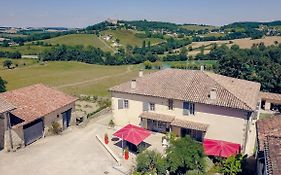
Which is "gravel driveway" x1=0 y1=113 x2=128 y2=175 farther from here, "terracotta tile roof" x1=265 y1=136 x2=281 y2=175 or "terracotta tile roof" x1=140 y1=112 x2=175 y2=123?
"terracotta tile roof" x1=265 y1=136 x2=281 y2=175

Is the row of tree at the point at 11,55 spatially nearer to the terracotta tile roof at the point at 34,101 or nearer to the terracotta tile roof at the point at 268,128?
the terracotta tile roof at the point at 34,101

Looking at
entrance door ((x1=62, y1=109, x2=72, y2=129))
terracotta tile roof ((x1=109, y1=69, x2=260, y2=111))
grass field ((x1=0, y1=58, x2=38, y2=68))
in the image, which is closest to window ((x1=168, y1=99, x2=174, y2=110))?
terracotta tile roof ((x1=109, y1=69, x2=260, y2=111))

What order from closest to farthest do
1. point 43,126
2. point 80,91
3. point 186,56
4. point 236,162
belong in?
1. point 236,162
2. point 43,126
3. point 80,91
4. point 186,56

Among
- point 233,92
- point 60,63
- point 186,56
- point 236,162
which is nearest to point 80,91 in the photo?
point 233,92

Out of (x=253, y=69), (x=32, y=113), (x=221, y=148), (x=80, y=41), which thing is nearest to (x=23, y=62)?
(x=80, y=41)

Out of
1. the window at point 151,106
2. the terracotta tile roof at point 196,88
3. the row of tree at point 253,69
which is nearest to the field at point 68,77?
the row of tree at point 253,69

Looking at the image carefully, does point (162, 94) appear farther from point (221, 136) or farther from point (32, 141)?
point (32, 141)

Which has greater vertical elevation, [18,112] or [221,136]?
[18,112]
